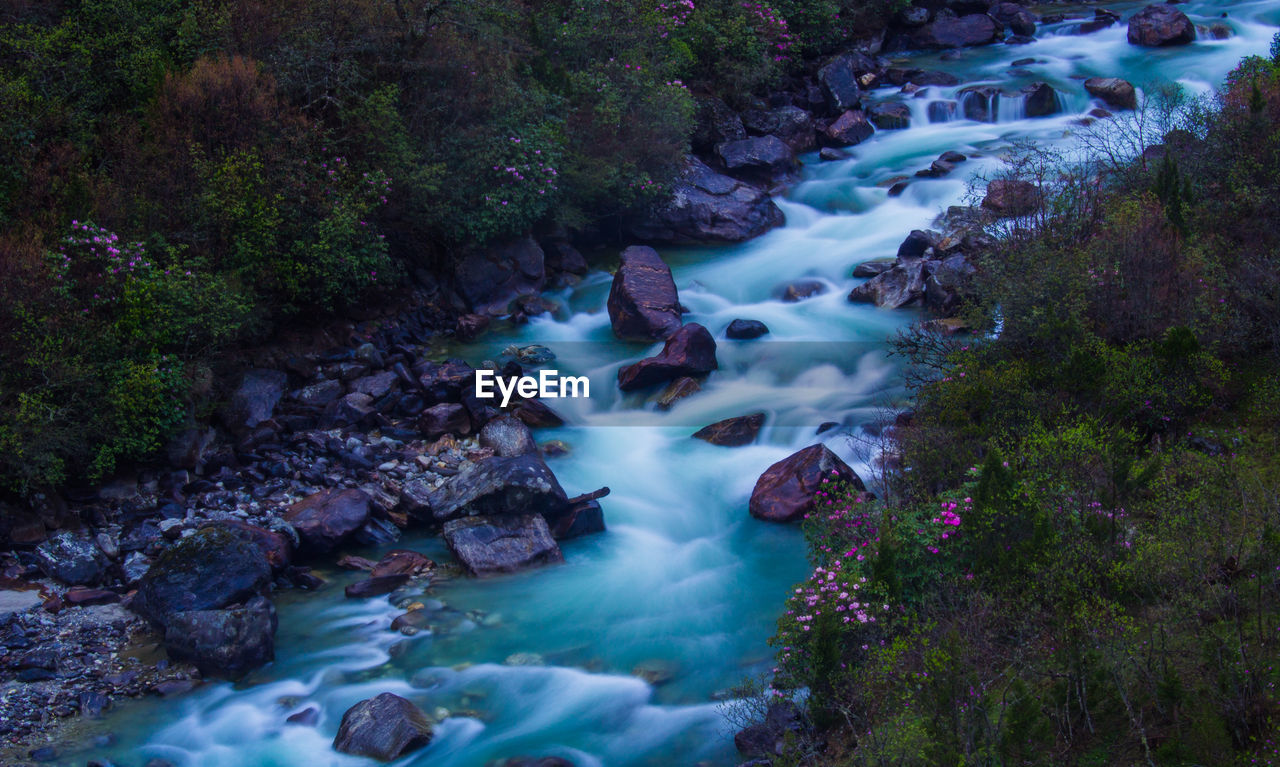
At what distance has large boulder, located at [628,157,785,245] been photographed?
64.6 ft

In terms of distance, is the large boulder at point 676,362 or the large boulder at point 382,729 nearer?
the large boulder at point 382,729

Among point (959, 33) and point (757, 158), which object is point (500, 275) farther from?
point (959, 33)

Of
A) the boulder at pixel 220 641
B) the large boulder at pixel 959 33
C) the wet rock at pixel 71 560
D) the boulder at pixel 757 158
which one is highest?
the large boulder at pixel 959 33

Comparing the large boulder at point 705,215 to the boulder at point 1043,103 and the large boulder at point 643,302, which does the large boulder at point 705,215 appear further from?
the boulder at point 1043,103

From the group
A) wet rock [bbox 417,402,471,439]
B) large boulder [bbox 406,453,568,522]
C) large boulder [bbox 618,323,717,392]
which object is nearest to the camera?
large boulder [bbox 406,453,568,522]

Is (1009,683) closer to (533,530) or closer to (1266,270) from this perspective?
(533,530)

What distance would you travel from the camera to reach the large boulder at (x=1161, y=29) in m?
24.4

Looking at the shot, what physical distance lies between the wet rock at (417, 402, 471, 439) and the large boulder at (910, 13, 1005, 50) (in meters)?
20.4

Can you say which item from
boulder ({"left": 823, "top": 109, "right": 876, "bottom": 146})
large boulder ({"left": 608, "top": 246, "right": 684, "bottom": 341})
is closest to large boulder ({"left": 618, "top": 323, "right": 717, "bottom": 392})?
large boulder ({"left": 608, "top": 246, "right": 684, "bottom": 341})

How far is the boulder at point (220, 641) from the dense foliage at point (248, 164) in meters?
3.15

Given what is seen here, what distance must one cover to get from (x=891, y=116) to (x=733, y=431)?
13237 mm

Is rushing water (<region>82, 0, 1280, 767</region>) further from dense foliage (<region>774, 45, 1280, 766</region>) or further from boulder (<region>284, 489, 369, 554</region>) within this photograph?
dense foliage (<region>774, 45, 1280, 766</region>)

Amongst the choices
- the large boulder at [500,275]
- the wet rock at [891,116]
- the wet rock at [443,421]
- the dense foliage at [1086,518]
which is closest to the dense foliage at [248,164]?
the large boulder at [500,275]

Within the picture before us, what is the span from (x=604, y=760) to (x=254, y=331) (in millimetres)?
9192
